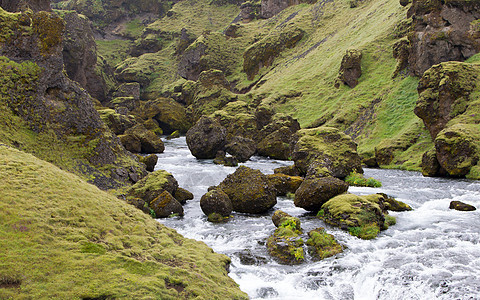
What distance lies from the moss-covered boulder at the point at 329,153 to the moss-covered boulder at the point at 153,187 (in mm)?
11624

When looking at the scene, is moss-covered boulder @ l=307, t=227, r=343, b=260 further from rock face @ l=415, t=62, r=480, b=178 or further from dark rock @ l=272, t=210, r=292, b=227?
rock face @ l=415, t=62, r=480, b=178

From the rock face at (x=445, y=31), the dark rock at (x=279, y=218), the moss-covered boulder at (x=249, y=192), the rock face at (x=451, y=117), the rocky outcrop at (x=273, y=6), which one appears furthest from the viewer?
the rocky outcrop at (x=273, y=6)

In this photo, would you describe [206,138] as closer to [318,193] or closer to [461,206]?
[318,193]

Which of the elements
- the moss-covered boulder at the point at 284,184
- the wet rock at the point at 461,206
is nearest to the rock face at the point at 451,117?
the wet rock at the point at 461,206

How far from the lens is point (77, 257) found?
6.81 metres

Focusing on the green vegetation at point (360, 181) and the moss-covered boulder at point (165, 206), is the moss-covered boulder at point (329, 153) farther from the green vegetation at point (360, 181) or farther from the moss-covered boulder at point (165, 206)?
the moss-covered boulder at point (165, 206)

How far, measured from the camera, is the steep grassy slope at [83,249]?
611 cm

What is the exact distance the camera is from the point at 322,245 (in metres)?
13.0

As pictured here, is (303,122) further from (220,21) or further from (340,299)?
(220,21)

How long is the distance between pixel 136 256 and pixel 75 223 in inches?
65.1

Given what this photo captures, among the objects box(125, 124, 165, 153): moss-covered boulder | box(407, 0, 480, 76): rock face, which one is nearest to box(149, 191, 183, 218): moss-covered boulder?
box(125, 124, 165, 153): moss-covered boulder

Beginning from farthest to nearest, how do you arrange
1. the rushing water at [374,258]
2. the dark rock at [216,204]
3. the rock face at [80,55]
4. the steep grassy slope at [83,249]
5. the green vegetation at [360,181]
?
the rock face at [80,55]
the green vegetation at [360,181]
the dark rock at [216,204]
the rushing water at [374,258]
the steep grassy slope at [83,249]

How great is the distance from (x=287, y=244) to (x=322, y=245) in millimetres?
1406

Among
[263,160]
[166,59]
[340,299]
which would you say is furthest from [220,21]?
[340,299]
